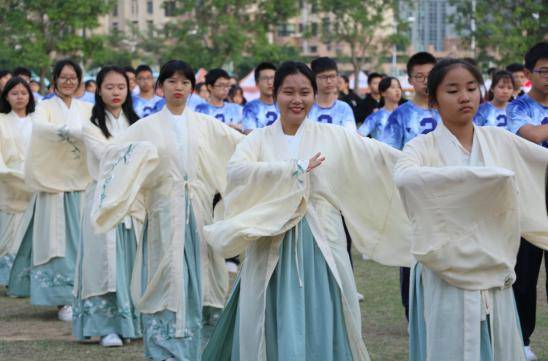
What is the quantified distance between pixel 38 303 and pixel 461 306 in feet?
18.2

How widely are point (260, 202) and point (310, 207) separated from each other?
0.27m

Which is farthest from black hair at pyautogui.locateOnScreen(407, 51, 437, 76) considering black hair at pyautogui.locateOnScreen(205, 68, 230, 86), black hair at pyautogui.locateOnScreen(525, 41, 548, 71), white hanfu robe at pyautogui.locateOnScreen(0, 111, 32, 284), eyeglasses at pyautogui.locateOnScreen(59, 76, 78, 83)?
black hair at pyautogui.locateOnScreen(205, 68, 230, 86)

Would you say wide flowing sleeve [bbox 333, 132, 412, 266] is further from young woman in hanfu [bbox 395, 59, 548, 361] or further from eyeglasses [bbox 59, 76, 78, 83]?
eyeglasses [bbox 59, 76, 78, 83]

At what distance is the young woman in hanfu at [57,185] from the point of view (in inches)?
398

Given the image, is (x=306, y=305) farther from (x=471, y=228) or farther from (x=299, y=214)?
(x=471, y=228)

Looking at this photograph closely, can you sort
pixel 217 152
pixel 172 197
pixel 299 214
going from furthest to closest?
pixel 217 152
pixel 172 197
pixel 299 214

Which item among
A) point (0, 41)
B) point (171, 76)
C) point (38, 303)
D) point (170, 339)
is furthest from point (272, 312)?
point (0, 41)

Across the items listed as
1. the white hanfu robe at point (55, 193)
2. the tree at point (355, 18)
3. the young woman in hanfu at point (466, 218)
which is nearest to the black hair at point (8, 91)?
the white hanfu robe at point (55, 193)

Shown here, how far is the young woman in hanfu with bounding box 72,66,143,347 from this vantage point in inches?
357

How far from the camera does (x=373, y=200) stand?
22.3 ft

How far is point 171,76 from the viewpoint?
802 cm

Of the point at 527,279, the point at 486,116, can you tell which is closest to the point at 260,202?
the point at 527,279

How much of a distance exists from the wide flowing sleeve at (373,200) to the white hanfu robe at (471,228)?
0.93m

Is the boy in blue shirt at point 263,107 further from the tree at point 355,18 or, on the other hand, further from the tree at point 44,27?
the tree at point 355,18
